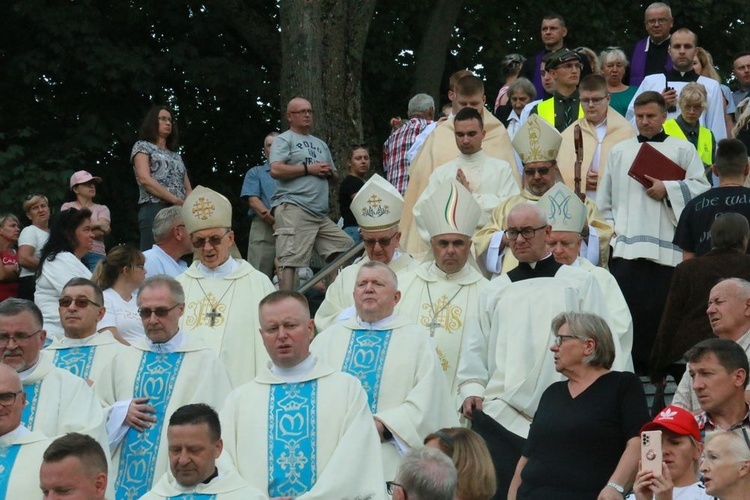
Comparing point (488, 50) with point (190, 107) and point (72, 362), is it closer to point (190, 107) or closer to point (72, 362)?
point (190, 107)

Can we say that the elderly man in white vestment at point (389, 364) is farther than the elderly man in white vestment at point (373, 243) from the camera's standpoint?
No

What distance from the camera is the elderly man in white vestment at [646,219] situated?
12.0m

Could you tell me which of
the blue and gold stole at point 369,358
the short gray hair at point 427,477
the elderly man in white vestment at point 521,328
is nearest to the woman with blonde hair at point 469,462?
the short gray hair at point 427,477

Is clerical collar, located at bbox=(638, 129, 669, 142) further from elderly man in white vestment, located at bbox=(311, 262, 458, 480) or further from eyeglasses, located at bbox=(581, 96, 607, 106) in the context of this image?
elderly man in white vestment, located at bbox=(311, 262, 458, 480)

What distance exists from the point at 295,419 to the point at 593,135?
524cm

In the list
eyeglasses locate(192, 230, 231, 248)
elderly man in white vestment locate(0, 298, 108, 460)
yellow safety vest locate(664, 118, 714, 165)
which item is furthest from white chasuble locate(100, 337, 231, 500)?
yellow safety vest locate(664, 118, 714, 165)

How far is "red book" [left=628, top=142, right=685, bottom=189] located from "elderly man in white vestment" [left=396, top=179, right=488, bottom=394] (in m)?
1.54

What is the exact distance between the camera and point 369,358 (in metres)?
9.93

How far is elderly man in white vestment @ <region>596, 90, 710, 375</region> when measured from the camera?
12.0m

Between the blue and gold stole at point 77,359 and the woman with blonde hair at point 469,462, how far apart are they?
10.7 ft

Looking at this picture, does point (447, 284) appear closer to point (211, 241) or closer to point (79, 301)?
point (211, 241)

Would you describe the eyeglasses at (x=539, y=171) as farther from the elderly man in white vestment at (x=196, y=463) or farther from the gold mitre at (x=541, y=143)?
the elderly man in white vestment at (x=196, y=463)

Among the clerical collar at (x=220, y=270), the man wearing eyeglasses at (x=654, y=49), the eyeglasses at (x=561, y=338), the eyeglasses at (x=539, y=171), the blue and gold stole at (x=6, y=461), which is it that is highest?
the man wearing eyeglasses at (x=654, y=49)

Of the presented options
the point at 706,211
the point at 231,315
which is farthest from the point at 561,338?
the point at 231,315
